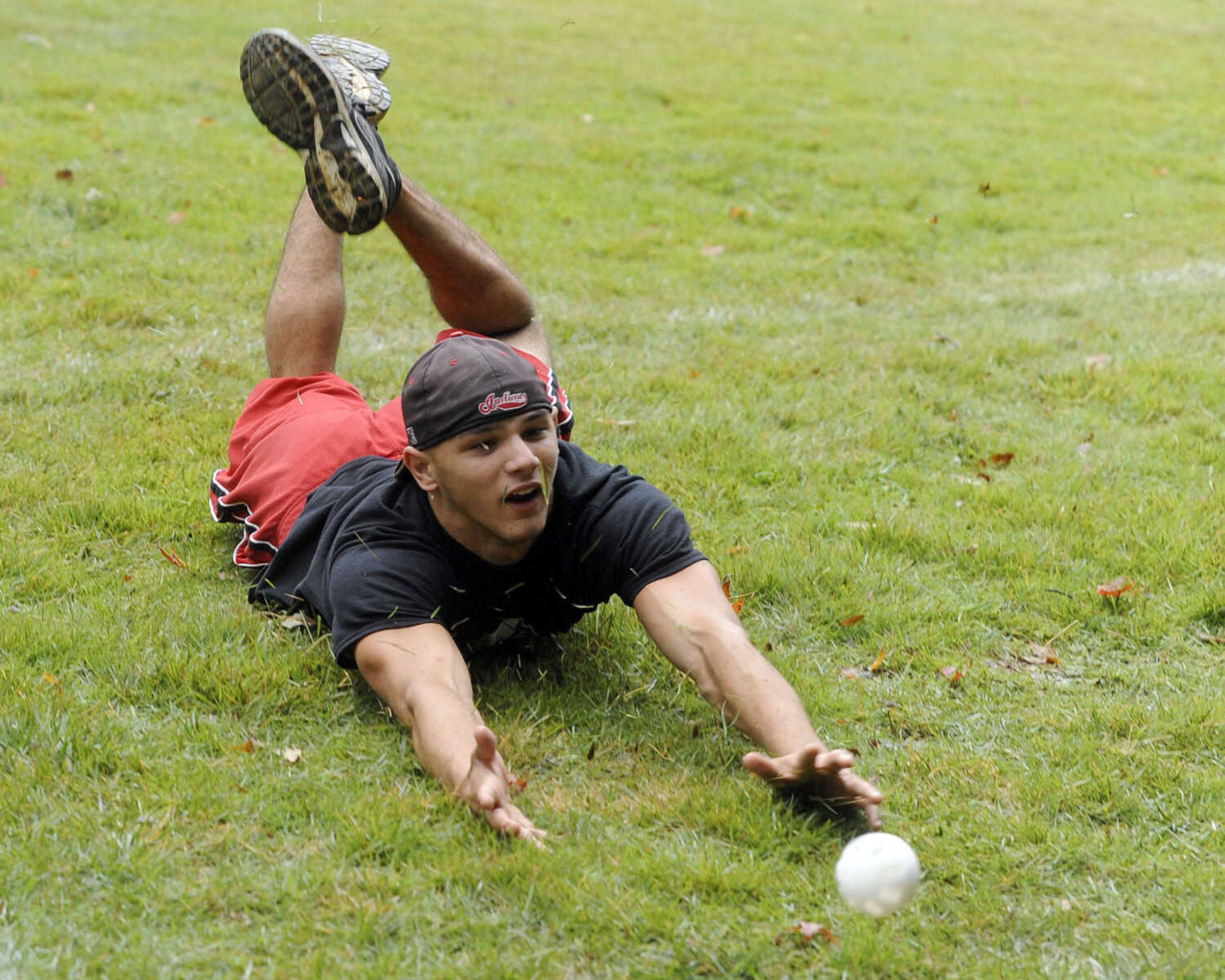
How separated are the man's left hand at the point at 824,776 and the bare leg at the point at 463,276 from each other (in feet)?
8.05

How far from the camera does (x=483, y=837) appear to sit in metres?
3.21

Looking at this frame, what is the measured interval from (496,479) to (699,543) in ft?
5.02

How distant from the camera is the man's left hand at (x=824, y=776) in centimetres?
317

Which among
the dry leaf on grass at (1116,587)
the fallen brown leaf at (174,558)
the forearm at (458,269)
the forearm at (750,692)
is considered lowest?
the fallen brown leaf at (174,558)

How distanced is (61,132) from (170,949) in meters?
8.76

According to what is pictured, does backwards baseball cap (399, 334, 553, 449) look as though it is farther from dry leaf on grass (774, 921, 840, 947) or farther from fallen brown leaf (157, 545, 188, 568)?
dry leaf on grass (774, 921, 840, 947)

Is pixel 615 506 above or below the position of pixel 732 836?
above

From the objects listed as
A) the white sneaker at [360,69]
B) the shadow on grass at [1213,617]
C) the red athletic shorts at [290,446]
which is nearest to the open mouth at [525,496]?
the red athletic shorts at [290,446]

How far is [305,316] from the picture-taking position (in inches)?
215

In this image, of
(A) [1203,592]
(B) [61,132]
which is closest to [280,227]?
(B) [61,132]

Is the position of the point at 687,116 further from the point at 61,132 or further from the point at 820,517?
the point at 820,517

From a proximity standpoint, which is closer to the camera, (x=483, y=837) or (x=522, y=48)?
(x=483, y=837)

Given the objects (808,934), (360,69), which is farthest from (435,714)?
(360,69)

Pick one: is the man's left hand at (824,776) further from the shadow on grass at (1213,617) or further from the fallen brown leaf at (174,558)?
the fallen brown leaf at (174,558)
